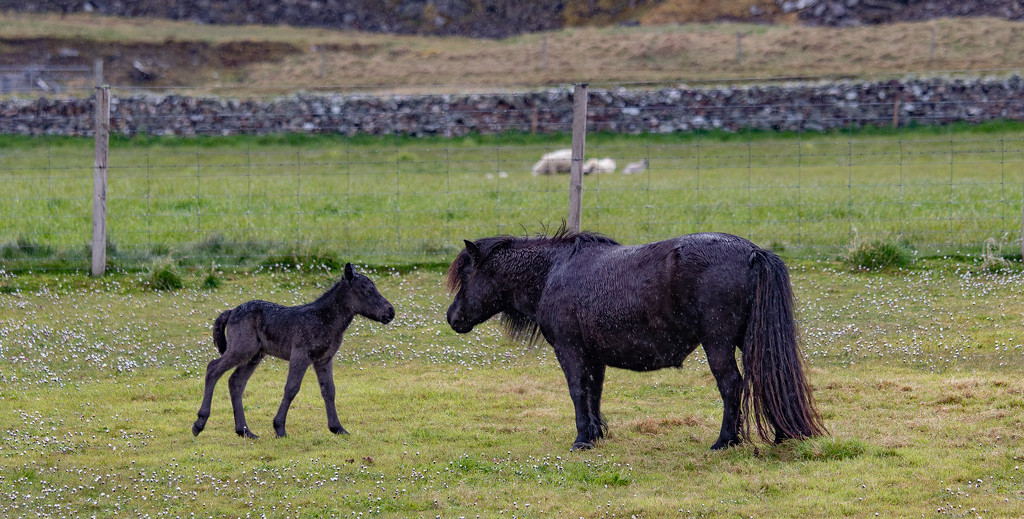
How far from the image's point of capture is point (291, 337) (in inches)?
329

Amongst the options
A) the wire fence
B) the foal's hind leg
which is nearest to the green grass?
the wire fence

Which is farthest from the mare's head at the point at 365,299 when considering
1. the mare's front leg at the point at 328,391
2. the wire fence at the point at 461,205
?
the wire fence at the point at 461,205

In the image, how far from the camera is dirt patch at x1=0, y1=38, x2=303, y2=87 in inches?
1857

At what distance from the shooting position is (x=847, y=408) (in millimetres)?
8641

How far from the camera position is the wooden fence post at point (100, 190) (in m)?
13.8

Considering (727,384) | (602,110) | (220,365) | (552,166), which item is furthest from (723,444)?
(602,110)

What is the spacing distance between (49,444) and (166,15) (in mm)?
53267

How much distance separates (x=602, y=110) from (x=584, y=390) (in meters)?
22.4

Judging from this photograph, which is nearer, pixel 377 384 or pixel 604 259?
pixel 604 259

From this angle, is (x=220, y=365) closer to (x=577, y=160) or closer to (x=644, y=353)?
(x=644, y=353)

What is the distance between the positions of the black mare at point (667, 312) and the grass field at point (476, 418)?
0.35 meters

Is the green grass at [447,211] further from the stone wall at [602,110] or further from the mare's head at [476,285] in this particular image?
the stone wall at [602,110]

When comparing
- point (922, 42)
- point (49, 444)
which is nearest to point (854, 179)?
point (49, 444)

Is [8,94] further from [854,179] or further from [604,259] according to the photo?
[604,259]
